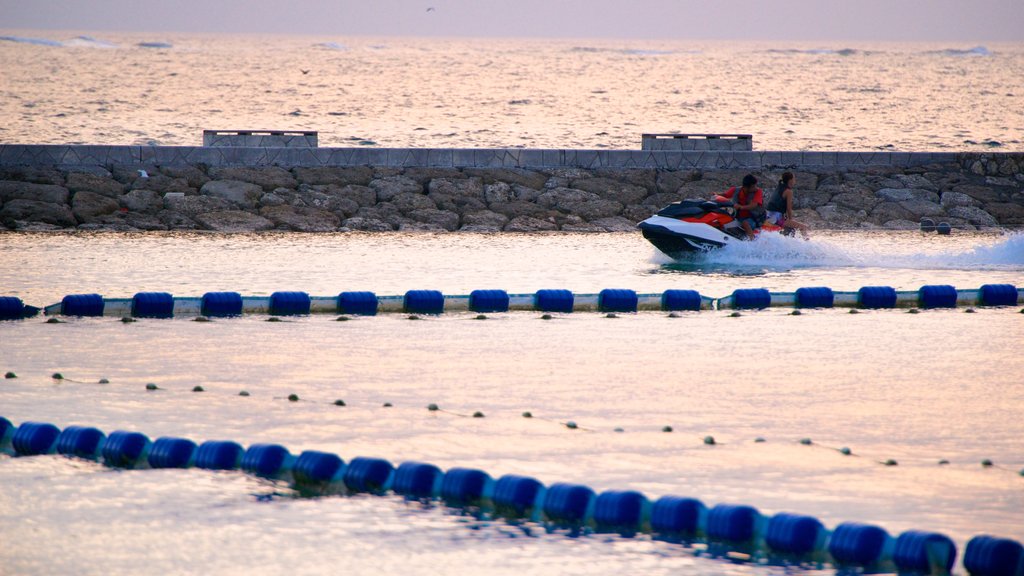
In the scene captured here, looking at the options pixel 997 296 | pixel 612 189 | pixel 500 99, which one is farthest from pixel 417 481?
pixel 500 99

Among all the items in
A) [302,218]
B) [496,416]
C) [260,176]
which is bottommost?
[496,416]

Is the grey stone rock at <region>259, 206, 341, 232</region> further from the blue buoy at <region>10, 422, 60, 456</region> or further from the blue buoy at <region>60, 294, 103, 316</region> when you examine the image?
the blue buoy at <region>10, 422, 60, 456</region>

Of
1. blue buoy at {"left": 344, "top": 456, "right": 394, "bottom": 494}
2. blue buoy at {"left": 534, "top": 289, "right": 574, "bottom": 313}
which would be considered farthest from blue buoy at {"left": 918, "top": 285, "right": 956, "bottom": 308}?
blue buoy at {"left": 344, "top": 456, "right": 394, "bottom": 494}

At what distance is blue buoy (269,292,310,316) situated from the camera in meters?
10.7

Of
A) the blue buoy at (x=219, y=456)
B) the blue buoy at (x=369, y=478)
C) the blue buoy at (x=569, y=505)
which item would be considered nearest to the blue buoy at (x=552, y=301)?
the blue buoy at (x=219, y=456)

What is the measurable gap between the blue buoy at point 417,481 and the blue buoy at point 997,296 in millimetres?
7648

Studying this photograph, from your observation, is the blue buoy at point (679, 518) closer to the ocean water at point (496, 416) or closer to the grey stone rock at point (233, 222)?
the ocean water at point (496, 416)

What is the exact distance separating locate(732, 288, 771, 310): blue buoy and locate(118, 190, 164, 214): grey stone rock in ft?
29.8

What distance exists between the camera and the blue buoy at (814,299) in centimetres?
1156

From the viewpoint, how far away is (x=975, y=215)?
65.6 feet

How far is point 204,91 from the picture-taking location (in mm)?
58688

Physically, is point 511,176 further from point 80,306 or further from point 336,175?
point 80,306

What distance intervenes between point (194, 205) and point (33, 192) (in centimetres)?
204

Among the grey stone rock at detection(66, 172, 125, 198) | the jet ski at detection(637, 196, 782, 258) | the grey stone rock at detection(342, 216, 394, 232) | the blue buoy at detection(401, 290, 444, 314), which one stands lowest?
the blue buoy at detection(401, 290, 444, 314)
